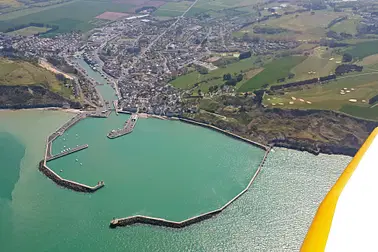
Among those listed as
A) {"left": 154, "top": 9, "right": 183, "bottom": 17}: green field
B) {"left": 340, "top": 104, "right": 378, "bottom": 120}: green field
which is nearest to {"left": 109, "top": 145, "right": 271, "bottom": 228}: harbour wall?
{"left": 340, "top": 104, "right": 378, "bottom": 120}: green field

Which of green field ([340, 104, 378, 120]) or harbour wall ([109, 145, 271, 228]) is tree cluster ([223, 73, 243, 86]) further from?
harbour wall ([109, 145, 271, 228])

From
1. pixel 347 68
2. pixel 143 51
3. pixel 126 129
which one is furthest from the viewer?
pixel 143 51

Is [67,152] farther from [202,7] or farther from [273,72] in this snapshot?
[202,7]

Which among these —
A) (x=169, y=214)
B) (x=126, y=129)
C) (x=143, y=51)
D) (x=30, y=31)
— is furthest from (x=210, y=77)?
(x=30, y=31)

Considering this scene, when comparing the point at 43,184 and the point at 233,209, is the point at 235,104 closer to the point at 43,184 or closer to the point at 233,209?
the point at 233,209

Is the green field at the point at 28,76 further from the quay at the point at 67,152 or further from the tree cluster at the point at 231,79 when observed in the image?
the tree cluster at the point at 231,79

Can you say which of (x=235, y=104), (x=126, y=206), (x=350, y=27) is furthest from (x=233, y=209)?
(x=350, y=27)
